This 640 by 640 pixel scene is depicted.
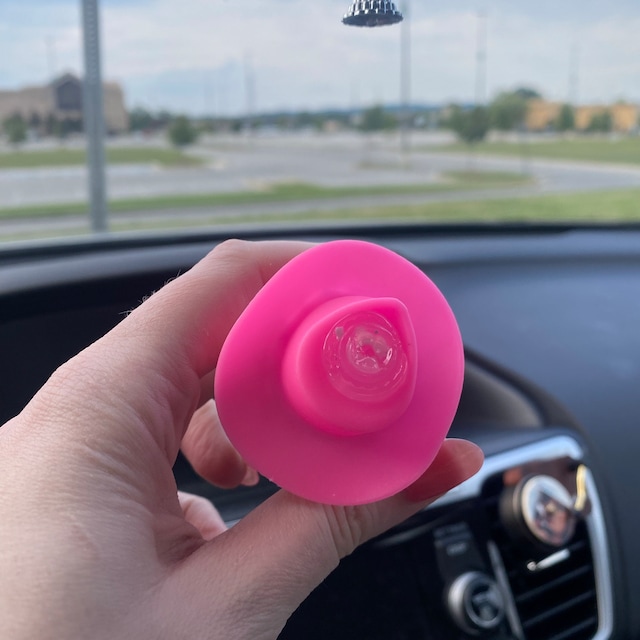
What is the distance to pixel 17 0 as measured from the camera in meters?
2.29

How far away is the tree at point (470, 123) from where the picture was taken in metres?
2.74

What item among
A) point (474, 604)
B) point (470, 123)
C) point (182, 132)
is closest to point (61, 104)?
point (182, 132)

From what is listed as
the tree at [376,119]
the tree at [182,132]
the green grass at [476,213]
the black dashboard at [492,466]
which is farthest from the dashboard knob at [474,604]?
the tree at [182,132]

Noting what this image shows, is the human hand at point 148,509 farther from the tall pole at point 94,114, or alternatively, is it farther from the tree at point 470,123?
the tree at point 470,123

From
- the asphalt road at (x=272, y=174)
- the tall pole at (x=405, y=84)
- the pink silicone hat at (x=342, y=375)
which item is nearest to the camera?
the pink silicone hat at (x=342, y=375)

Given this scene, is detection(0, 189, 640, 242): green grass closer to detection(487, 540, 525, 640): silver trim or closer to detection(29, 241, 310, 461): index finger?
detection(487, 540, 525, 640): silver trim

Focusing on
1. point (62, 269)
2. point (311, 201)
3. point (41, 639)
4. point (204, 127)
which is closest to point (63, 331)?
point (62, 269)

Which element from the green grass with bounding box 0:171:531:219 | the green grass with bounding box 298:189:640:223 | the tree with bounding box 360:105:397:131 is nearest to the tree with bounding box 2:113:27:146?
the green grass with bounding box 0:171:531:219

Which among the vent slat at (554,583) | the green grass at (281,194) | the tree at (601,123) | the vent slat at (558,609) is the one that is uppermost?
the tree at (601,123)

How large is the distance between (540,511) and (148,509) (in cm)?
143

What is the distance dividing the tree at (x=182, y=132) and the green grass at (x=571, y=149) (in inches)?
39.9

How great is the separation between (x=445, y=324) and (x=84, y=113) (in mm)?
2270

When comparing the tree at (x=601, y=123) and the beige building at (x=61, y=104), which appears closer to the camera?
the beige building at (x=61, y=104)

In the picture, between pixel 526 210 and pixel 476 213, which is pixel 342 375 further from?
A: pixel 526 210
